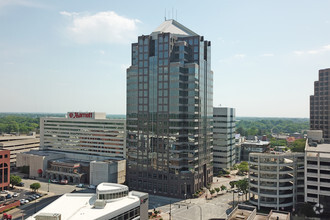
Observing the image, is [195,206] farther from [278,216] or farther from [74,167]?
[74,167]

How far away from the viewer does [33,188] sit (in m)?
123

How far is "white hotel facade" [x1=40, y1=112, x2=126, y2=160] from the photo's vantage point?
15662 centimetres

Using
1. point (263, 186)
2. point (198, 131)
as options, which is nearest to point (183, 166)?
point (198, 131)

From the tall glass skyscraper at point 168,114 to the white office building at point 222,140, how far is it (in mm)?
32512

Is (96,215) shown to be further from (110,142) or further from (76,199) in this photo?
(110,142)

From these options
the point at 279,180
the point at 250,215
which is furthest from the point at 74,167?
the point at 250,215

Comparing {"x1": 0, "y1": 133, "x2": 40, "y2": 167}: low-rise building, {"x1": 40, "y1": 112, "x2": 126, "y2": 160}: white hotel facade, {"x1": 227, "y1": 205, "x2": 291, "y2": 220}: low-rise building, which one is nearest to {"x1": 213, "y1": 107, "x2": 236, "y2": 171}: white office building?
{"x1": 40, "y1": 112, "x2": 126, "y2": 160}: white hotel facade

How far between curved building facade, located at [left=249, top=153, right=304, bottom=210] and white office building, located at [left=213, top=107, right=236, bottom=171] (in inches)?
2503

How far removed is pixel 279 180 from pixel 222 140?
71.2 metres

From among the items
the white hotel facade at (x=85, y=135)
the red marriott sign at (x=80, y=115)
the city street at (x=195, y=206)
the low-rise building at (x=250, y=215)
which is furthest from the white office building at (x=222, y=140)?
the low-rise building at (x=250, y=215)

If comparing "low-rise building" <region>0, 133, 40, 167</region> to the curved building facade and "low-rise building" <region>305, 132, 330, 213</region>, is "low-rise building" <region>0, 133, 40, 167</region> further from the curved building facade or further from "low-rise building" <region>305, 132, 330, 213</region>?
"low-rise building" <region>305, 132, 330, 213</region>

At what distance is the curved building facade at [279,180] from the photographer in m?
101

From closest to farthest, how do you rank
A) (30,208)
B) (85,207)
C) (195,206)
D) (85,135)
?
(85,207), (30,208), (195,206), (85,135)

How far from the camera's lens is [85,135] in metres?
168
